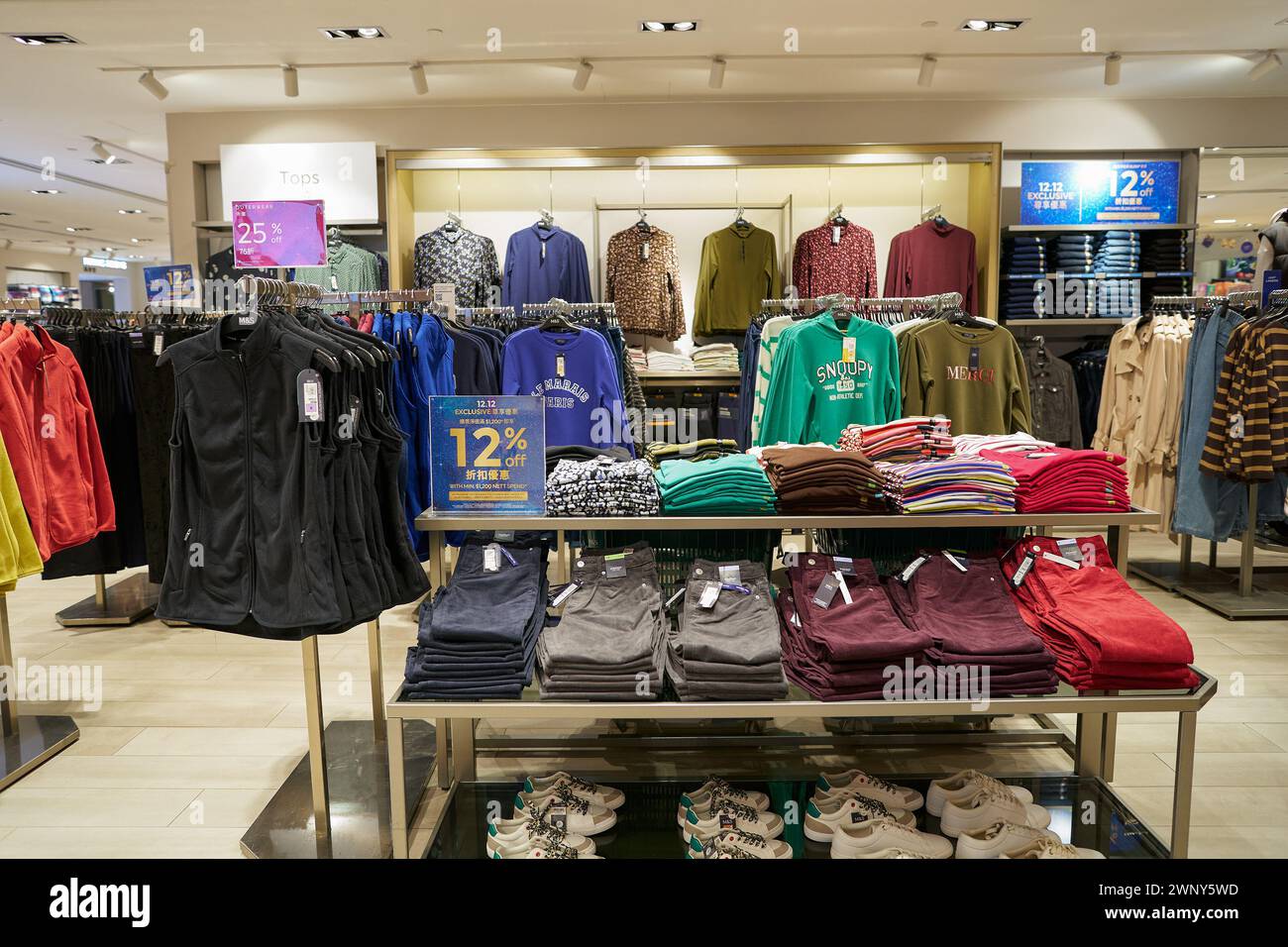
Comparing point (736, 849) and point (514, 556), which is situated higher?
point (514, 556)

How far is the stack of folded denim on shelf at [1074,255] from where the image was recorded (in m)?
6.24

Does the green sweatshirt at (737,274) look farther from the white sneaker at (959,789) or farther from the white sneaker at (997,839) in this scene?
the white sneaker at (997,839)

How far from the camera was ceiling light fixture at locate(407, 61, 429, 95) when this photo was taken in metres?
5.65

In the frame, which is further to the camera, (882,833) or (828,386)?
(828,386)

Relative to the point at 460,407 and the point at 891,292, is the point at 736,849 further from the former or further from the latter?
the point at 891,292

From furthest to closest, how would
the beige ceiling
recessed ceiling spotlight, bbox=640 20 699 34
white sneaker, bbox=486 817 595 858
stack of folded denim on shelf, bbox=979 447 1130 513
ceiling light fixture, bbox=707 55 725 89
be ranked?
ceiling light fixture, bbox=707 55 725 89
recessed ceiling spotlight, bbox=640 20 699 34
the beige ceiling
stack of folded denim on shelf, bbox=979 447 1130 513
white sneaker, bbox=486 817 595 858

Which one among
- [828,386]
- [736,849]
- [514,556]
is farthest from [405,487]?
[736,849]

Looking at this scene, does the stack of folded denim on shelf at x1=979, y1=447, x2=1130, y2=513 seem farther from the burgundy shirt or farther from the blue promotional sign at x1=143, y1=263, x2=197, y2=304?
the blue promotional sign at x1=143, y1=263, x2=197, y2=304

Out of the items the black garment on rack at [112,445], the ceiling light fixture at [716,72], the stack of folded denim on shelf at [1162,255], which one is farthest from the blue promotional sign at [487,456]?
the stack of folded denim on shelf at [1162,255]

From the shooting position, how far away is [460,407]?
2.43 meters

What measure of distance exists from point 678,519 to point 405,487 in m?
1.95

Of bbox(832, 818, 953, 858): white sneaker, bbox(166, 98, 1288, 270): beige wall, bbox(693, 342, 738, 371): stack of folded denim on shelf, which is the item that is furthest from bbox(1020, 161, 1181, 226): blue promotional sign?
bbox(832, 818, 953, 858): white sneaker

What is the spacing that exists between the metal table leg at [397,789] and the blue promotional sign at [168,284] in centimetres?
332

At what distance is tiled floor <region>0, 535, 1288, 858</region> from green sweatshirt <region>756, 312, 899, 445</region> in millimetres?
1349
